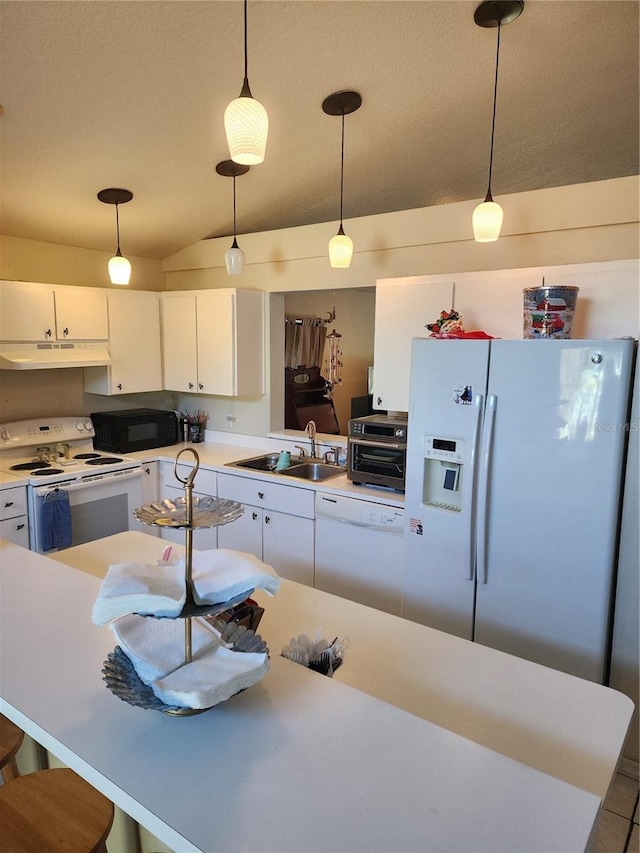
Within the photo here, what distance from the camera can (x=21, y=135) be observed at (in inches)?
98.7

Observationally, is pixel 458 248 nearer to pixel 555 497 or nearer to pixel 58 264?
pixel 555 497

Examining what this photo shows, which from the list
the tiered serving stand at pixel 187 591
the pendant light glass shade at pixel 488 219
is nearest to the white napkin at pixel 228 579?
the tiered serving stand at pixel 187 591

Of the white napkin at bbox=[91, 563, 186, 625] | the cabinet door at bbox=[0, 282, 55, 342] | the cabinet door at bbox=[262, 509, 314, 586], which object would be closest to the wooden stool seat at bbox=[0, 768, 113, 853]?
the white napkin at bbox=[91, 563, 186, 625]

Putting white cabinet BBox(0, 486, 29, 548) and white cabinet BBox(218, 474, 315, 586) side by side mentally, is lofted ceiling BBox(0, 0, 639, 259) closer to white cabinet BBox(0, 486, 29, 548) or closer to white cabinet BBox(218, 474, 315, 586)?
white cabinet BBox(0, 486, 29, 548)

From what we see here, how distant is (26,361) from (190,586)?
9.81 ft

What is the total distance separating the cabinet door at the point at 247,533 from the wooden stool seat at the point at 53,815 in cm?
210

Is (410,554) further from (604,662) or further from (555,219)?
(555,219)

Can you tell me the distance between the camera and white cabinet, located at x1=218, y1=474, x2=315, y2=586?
3.20 m

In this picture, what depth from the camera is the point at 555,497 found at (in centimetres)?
217

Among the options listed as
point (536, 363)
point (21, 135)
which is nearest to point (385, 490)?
point (536, 363)

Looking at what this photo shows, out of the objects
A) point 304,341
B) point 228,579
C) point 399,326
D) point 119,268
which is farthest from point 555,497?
point 304,341

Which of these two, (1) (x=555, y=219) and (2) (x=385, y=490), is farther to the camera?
(2) (x=385, y=490)

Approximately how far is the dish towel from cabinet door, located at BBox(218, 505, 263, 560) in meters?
0.94

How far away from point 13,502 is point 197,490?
1116 millimetres
